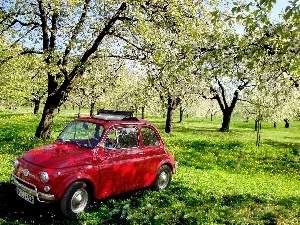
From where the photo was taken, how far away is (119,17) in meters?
18.0

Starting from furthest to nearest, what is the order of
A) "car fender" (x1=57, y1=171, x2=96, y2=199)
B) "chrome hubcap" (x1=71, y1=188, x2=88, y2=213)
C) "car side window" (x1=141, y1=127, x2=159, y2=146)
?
"car side window" (x1=141, y1=127, x2=159, y2=146) → "chrome hubcap" (x1=71, y1=188, x2=88, y2=213) → "car fender" (x1=57, y1=171, x2=96, y2=199)

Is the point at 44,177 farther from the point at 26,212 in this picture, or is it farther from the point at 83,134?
the point at 83,134

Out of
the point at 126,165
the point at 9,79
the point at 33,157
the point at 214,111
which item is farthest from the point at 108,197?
the point at 214,111

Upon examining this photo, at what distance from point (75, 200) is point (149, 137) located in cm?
344

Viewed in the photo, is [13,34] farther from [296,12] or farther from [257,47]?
[296,12]

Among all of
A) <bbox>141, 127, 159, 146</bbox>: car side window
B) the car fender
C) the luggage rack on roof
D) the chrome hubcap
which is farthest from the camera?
<bbox>141, 127, 159, 146</bbox>: car side window

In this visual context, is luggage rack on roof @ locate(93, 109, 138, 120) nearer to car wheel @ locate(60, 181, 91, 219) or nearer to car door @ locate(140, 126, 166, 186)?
car door @ locate(140, 126, 166, 186)

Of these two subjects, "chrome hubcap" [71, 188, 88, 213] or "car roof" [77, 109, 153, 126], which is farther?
"car roof" [77, 109, 153, 126]

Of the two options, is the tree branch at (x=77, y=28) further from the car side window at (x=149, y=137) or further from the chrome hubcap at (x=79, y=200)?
the chrome hubcap at (x=79, y=200)

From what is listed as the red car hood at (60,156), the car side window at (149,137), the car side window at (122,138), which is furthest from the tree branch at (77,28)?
the red car hood at (60,156)

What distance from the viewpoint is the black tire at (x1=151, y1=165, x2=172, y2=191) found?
11359mm

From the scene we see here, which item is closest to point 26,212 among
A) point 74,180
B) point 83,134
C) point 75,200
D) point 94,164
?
point 75,200

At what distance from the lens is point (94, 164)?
909 centimetres

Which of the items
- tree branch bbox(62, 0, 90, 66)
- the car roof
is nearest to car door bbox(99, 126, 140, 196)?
the car roof
